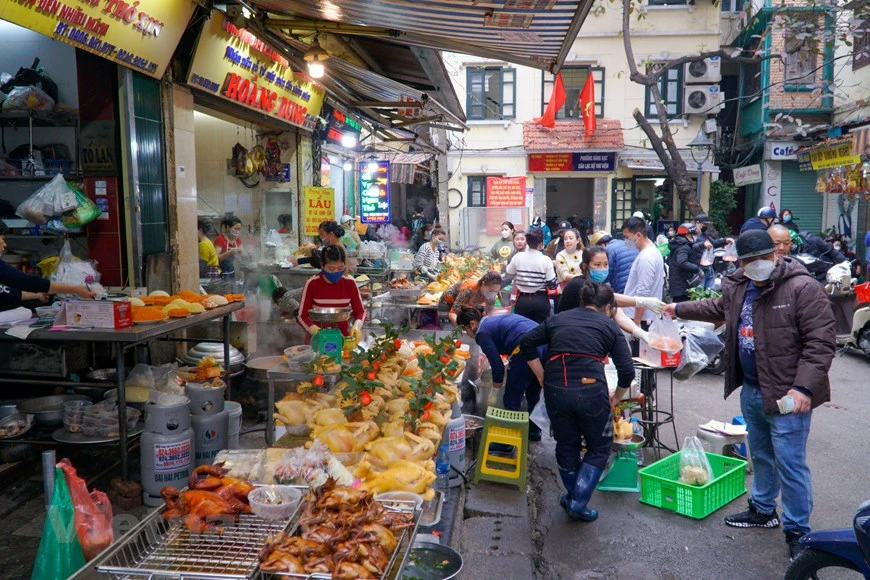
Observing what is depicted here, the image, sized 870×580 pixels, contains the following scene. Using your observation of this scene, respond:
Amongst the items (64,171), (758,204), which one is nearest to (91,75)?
(64,171)

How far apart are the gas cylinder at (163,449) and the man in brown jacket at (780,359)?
397 centimetres

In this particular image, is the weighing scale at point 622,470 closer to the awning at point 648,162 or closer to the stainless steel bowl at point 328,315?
the stainless steel bowl at point 328,315

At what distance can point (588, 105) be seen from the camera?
69.7ft

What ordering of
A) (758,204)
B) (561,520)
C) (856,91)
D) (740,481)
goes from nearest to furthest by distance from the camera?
(561,520) → (740,481) → (856,91) → (758,204)

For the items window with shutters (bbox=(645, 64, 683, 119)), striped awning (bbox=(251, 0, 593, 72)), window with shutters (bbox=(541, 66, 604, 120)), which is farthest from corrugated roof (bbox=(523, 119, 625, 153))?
striped awning (bbox=(251, 0, 593, 72))

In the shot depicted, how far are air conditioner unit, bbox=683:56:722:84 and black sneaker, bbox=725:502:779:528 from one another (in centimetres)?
1950

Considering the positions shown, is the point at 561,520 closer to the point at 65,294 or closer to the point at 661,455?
the point at 661,455

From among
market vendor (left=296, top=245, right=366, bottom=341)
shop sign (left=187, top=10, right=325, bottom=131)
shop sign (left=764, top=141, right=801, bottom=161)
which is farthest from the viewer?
shop sign (left=764, top=141, right=801, bottom=161)

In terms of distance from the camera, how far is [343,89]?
898 cm

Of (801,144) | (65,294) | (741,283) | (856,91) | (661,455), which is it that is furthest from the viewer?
(801,144)

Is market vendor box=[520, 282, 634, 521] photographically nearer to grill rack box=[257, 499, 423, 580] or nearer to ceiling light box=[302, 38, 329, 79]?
grill rack box=[257, 499, 423, 580]

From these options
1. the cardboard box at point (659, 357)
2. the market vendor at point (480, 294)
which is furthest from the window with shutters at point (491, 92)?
the cardboard box at point (659, 357)

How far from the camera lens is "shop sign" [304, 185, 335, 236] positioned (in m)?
11.3

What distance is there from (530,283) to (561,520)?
4.23 meters
